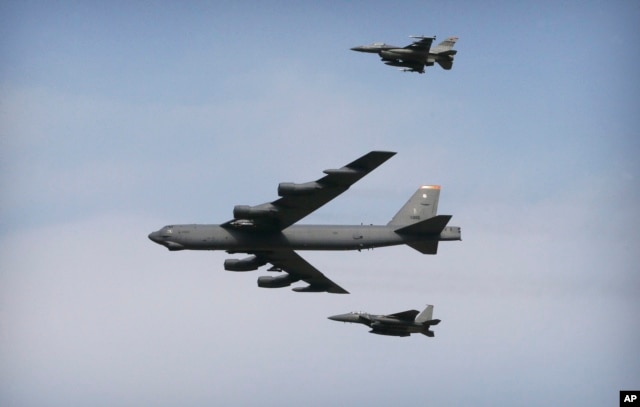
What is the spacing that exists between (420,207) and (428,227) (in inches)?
191

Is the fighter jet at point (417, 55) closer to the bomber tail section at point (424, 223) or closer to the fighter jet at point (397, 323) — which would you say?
the bomber tail section at point (424, 223)

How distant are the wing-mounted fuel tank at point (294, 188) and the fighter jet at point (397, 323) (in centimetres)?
1358

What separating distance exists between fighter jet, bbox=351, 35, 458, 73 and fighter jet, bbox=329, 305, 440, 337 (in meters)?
16.9

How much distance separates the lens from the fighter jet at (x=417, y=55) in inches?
2928

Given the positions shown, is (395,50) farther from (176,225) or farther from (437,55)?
(176,225)

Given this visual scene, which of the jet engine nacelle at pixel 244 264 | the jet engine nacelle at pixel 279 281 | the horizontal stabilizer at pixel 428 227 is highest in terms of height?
the horizontal stabilizer at pixel 428 227

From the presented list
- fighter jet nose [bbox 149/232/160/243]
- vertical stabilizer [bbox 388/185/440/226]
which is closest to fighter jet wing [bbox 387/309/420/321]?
vertical stabilizer [bbox 388/185/440/226]

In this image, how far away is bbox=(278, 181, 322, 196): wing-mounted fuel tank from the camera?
64.6 meters

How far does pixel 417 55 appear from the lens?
74500mm

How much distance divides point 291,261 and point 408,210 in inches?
343

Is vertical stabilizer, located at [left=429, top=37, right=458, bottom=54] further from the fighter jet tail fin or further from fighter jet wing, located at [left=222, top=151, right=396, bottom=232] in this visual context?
fighter jet wing, located at [left=222, top=151, right=396, bottom=232]

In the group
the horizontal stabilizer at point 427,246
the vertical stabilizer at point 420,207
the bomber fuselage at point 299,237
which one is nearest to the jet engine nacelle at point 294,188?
the bomber fuselage at point 299,237

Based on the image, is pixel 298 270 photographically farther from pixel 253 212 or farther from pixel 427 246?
pixel 427 246

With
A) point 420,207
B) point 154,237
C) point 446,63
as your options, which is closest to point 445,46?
point 446,63
